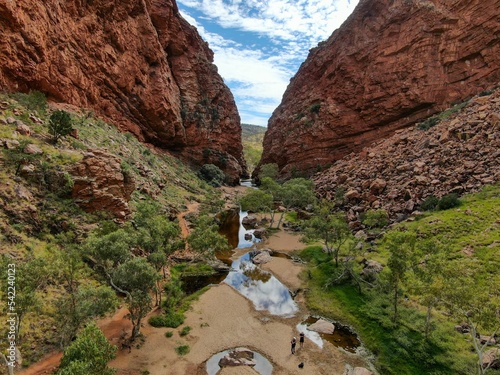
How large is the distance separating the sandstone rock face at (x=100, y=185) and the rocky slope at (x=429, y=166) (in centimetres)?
3402

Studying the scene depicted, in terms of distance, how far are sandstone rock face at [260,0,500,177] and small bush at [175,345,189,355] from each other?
69634mm

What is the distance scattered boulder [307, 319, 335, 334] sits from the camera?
24875mm

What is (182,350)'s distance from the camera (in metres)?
21.2

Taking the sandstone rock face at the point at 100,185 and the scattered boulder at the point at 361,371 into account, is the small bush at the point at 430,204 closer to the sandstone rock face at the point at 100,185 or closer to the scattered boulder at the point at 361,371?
the scattered boulder at the point at 361,371

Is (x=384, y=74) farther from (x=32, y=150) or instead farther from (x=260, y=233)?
(x=32, y=150)

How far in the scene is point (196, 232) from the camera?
3188 centimetres

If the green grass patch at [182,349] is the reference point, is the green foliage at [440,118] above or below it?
above

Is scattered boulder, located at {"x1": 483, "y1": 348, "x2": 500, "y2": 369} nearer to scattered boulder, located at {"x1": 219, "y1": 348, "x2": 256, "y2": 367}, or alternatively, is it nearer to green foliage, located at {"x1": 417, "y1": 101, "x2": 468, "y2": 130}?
scattered boulder, located at {"x1": 219, "y1": 348, "x2": 256, "y2": 367}

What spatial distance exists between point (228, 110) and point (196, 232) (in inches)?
3258

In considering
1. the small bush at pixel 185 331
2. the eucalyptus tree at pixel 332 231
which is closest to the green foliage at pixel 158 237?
the small bush at pixel 185 331

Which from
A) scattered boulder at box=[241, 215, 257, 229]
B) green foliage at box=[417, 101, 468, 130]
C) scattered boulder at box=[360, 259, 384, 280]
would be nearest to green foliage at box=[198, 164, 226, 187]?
scattered boulder at box=[241, 215, 257, 229]

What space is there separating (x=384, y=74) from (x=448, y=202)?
5062cm

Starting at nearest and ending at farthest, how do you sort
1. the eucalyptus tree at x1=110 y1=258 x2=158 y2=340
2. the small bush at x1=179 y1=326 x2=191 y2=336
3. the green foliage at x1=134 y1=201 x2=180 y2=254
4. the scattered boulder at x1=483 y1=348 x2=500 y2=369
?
the scattered boulder at x1=483 y1=348 x2=500 y2=369
the eucalyptus tree at x1=110 y1=258 x2=158 y2=340
the small bush at x1=179 y1=326 x2=191 y2=336
the green foliage at x1=134 y1=201 x2=180 y2=254

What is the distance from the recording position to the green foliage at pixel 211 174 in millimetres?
87812
